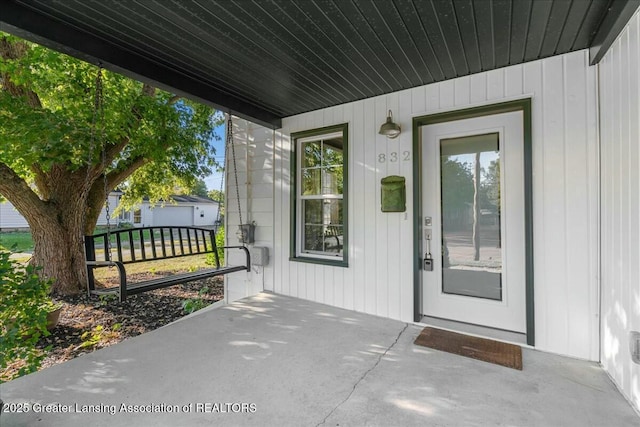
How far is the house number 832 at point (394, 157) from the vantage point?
3154mm

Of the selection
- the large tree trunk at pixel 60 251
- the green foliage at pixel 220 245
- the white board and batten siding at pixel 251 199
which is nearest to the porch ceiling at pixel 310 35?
the white board and batten siding at pixel 251 199

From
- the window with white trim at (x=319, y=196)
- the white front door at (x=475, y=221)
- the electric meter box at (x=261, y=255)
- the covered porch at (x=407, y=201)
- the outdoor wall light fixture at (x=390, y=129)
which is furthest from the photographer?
the electric meter box at (x=261, y=255)

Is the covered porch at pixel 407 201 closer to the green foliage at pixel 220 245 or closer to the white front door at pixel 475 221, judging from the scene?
the white front door at pixel 475 221

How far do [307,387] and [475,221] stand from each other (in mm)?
2157

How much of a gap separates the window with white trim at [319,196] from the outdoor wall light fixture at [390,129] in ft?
1.91

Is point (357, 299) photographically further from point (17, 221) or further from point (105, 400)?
point (17, 221)

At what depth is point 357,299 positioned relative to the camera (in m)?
3.49

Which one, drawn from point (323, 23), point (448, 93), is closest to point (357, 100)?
point (448, 93)

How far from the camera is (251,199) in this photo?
445 centimetres

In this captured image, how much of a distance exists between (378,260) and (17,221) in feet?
69.3

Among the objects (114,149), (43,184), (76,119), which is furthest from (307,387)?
(43,184)

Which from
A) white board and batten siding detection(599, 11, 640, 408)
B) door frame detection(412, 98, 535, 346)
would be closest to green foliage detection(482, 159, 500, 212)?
door frame detection(412, 98, 535, 346)

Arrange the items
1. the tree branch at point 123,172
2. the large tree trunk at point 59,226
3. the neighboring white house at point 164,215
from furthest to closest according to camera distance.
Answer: the neighboring white house at point 164,215, the tree branch at point 123,172, the large tree trunk at point 59,226

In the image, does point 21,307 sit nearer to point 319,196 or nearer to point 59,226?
point 319,196
